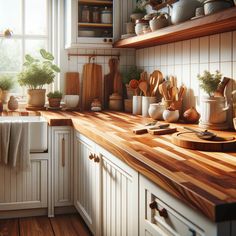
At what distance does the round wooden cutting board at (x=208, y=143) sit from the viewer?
6.46ft

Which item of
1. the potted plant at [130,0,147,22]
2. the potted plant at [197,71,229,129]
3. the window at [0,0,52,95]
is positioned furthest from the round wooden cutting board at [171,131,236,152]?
the window at [0,0,52,95]

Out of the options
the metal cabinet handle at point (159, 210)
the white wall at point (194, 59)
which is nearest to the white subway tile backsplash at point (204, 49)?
the white wall at point (194, 59)

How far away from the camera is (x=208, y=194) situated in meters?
1.28

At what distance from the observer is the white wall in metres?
2.62

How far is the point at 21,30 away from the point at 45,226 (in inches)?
78.0

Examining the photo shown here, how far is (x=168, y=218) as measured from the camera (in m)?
1.55

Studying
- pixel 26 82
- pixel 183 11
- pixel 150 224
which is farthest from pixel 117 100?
pixel 150 224

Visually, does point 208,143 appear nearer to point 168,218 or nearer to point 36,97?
point 168,218

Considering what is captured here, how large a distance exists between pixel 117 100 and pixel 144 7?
2.92 ft

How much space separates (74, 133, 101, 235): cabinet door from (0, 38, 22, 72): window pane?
4.30 ft

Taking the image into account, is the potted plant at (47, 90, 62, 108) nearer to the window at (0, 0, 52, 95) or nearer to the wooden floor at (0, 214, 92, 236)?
the window at (0, 0, 52, 95)

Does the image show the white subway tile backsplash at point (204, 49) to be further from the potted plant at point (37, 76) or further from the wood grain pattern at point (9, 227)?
the wood grain pattern at point (9, 227)

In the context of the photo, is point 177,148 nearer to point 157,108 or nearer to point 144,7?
point 157,108

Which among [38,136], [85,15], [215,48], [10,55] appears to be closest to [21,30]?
[10,55]
